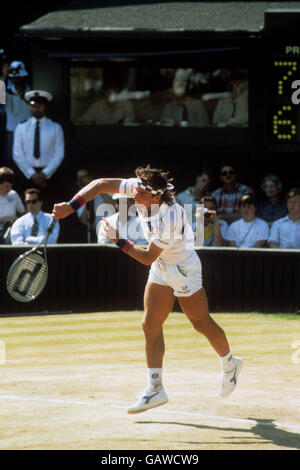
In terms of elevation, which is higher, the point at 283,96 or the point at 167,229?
the point at 283,96

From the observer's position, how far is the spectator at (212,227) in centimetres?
1352

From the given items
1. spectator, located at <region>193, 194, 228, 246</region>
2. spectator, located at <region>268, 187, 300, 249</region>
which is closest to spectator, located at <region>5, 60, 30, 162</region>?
spectator, located at <region>193, 194, 228, 246</region>

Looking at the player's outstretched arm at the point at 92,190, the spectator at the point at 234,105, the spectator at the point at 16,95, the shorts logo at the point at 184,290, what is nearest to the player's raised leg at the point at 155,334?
the shorts logo at the point at 184,290

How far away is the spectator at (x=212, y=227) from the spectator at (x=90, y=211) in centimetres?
168

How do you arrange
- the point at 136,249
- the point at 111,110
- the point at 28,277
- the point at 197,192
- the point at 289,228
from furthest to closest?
1. the point at 111,110
2. the point at 197,192
3. the point at 289,228
4. the point at 28,277
5. the point at 136,249

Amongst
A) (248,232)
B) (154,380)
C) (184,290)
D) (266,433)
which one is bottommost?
(248,232)

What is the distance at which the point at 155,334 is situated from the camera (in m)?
7.56

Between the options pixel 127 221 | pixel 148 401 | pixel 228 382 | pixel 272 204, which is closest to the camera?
pixel 148 401

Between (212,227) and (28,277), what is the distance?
5.89 m

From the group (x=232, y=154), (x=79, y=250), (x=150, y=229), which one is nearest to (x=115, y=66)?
(x=232, y=154)

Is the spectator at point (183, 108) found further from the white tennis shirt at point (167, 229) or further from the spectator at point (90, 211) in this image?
the white tennis shirt at point (167, 229)

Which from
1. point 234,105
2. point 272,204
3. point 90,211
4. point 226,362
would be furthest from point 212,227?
point 226,362

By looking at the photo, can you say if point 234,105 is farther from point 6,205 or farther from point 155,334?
point 155,334

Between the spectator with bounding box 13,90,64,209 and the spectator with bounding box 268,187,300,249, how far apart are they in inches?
145
